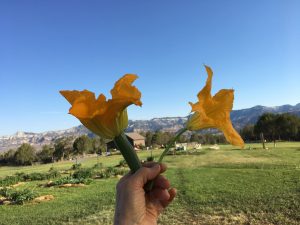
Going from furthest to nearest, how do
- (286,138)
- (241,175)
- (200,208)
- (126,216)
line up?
(286,138), (241,175), (200,208), (126,216)

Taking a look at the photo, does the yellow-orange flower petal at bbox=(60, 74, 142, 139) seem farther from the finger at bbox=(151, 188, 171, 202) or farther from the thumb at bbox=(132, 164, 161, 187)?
the finger at bbox=(151, 188, 171, 202)

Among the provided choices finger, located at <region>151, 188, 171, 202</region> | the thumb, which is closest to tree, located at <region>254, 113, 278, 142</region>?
finger, located at <region>151, 188, 171, 202</region>

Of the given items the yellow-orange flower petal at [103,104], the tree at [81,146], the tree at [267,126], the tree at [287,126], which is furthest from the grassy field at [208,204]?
the tree at [81,146]

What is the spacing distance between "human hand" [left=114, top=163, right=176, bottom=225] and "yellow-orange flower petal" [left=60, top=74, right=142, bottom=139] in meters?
0.38

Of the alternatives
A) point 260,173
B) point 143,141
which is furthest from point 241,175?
point 143,141

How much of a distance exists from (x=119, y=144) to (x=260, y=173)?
649 inches

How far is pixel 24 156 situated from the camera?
65.9 meters

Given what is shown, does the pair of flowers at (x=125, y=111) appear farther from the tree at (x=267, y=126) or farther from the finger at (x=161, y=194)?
the tree at (x=267, y=126)

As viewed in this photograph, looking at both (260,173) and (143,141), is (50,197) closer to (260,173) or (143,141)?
(260,173)

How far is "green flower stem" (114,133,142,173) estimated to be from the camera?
1246 millimetres

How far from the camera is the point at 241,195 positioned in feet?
38.0

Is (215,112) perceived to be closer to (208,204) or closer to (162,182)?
(162,182)

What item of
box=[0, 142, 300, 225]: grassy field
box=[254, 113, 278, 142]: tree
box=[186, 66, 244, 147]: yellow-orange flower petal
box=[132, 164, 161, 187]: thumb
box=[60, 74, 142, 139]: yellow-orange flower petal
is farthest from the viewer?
box=[254, 113, 278, 142]: tree

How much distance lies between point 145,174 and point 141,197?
0.16 metres
